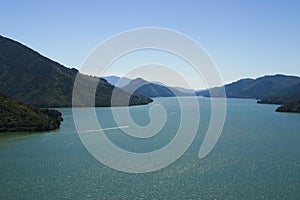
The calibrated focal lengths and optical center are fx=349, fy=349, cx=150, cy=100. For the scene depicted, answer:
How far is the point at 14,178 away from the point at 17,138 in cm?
2129

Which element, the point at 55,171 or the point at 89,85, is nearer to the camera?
the point at 55,171

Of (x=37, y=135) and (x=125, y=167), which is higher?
(x=37, y=135)

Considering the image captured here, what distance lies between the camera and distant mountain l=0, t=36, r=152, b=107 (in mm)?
113469

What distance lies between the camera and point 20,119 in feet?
182

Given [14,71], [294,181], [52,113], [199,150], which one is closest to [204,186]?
[294,181]

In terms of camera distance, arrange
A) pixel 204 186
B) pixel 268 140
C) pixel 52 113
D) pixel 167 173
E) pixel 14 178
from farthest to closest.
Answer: pixel 52 113 < pixel 268 140 < pixel 167 173 < pixel 14 178 < pixel 204 186

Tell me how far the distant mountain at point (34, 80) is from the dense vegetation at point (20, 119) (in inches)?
1913

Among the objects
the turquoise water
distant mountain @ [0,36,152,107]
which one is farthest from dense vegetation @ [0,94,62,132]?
distant mountain @ [0,36,152,107]

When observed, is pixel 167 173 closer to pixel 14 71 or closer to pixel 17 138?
pixel 17 138

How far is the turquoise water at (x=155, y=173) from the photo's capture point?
77.6ft

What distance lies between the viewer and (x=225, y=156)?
35.6 m

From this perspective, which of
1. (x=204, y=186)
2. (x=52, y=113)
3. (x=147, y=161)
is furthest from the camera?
(x=52, y=113)

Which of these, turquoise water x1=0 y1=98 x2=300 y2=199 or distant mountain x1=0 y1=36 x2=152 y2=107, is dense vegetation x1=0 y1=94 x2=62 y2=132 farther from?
distant mountain x1=0 y1=36 x2=152 y2=107

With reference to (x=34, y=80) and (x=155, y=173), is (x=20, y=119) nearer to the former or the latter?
(x=155, y=173)
